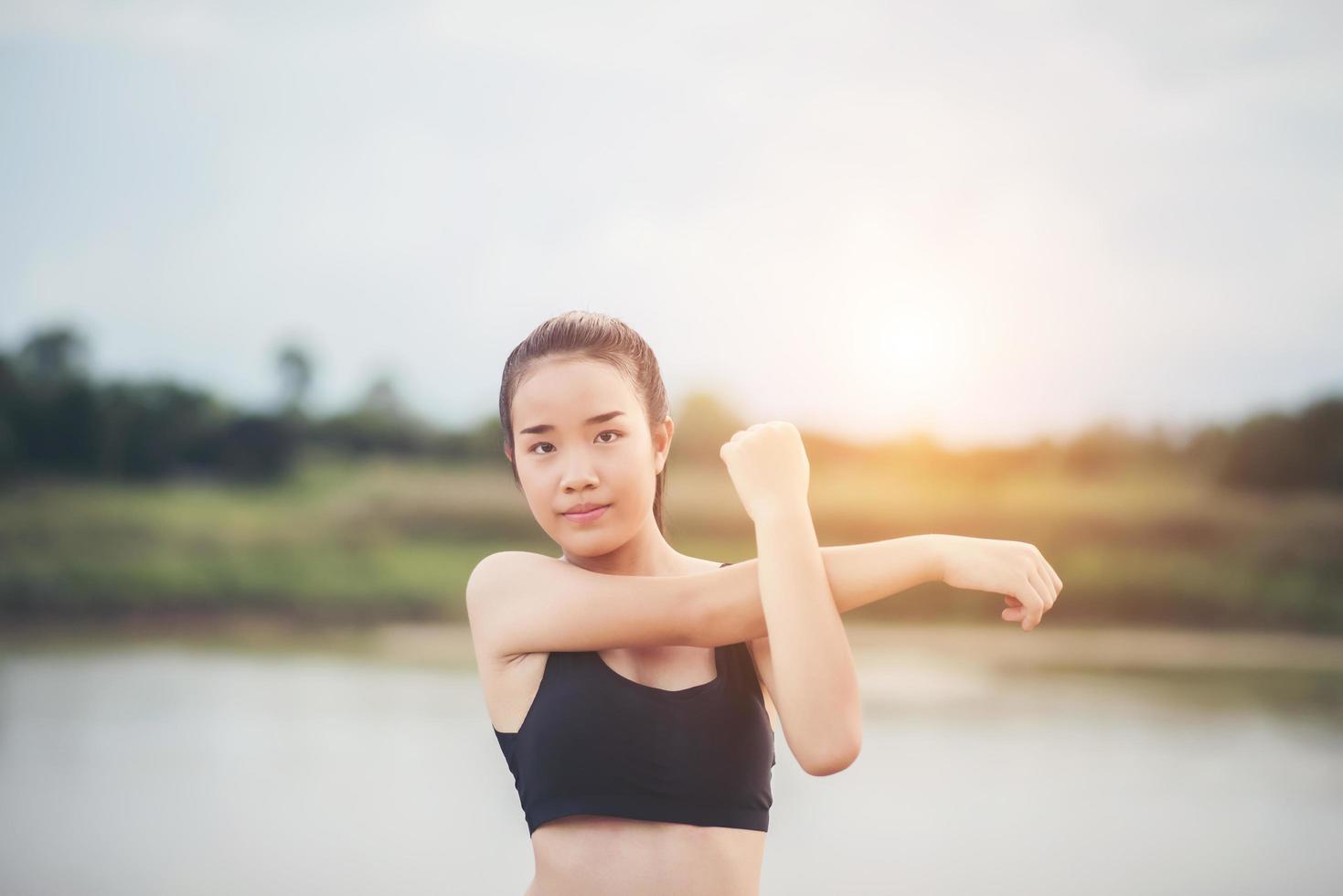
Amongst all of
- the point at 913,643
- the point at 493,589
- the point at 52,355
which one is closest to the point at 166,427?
the point at 52,355

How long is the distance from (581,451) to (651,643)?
167 millimetres

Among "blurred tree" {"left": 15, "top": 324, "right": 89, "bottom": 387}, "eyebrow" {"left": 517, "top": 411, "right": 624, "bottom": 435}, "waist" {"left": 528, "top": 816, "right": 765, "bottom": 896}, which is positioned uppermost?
"blurred tree" {"left": 15, "top": 324, "right": 89, "bottom": 387}

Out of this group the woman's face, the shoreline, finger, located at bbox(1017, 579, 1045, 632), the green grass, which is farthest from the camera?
the green grass

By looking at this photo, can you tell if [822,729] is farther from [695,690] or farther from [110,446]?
[110,446]

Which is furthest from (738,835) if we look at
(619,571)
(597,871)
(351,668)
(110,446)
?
(110,446)

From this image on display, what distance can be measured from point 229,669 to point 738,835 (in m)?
5.82

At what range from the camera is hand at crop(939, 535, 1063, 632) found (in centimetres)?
85

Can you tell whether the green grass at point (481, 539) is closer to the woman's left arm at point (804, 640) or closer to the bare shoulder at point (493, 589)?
the bare shoulder at point (493, 589)

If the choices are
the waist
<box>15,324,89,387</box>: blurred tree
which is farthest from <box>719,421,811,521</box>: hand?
<box>15,324,89,387</box>: blurred tree

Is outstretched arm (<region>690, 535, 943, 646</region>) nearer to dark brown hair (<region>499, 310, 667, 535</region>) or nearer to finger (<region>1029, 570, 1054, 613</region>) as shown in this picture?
finger (<region>1029, 570, 1054, 613</region>)

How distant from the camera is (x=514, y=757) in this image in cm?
98

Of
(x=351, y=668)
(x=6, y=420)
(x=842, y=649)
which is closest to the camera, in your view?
(x=842, y=649)

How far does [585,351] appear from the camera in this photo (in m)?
0.97

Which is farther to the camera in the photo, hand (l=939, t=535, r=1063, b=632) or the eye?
the eye
